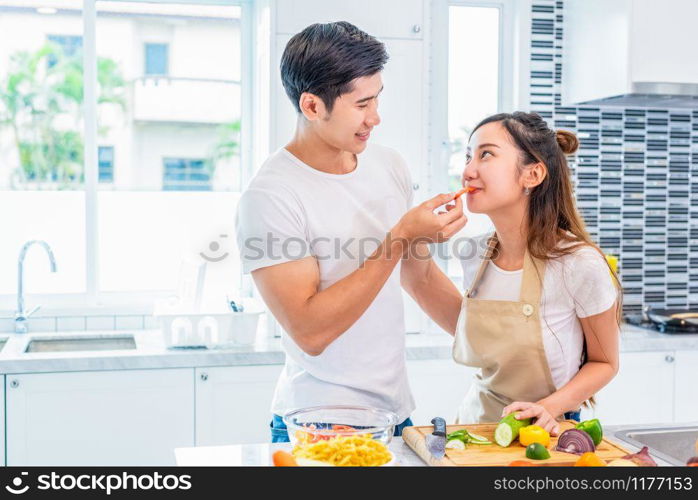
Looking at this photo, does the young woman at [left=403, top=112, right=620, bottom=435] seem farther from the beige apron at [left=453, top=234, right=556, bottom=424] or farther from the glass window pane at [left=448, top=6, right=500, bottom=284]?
the glass window pane at [left=448, top=6, right=500, bottom=284]

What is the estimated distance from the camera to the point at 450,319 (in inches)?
85.2

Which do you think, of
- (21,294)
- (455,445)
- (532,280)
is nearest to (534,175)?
(532,280)

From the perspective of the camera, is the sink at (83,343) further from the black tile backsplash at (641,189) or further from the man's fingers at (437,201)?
the black tile backsplash at (641,189)

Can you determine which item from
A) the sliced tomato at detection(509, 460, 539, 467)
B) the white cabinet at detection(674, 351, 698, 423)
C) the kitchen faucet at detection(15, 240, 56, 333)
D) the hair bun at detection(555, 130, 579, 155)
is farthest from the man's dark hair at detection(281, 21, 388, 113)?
the white cabinet at detection(674, 351, 698, 423)

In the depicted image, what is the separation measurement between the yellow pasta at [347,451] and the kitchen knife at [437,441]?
0.44 ft

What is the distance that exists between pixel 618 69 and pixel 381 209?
1719 millimetres

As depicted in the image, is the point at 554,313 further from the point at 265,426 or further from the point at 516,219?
the point at 265,426

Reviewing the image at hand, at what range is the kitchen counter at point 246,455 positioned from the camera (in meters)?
1.58

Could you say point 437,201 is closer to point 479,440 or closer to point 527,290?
point 527,290

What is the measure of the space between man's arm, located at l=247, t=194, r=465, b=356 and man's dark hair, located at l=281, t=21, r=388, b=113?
32cm

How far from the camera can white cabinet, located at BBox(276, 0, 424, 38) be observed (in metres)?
3.17

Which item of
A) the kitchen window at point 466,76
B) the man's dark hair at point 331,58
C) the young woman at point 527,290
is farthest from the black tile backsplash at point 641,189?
the man's dark hair at point 331,58

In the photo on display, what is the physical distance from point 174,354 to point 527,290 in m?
1.45
